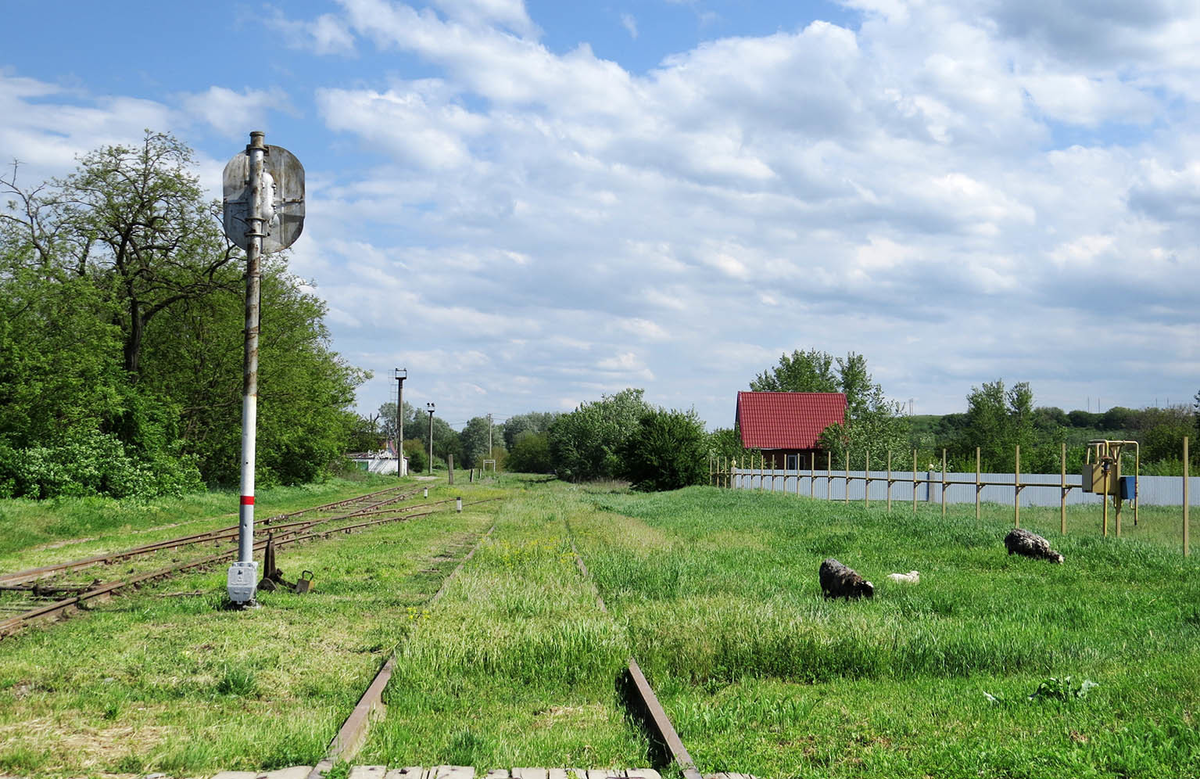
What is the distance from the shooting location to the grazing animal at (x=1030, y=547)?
51.5 ft

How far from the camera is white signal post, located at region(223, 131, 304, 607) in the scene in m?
11.7

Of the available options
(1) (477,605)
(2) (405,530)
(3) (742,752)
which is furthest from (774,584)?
(2) (405,530)

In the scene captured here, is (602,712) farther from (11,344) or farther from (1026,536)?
(11,344)

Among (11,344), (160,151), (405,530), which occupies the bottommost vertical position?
(405,530)

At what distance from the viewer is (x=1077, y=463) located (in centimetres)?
5506

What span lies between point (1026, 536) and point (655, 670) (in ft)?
35.1

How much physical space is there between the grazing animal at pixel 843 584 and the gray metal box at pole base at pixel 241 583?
682cm

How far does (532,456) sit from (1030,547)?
10582 centimetres

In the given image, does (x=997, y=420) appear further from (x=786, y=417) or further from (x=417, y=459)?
(x=417, y=459)

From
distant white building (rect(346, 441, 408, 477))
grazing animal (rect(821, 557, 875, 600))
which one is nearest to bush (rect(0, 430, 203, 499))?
grazing animal (rect(821, 557, 875, 600))

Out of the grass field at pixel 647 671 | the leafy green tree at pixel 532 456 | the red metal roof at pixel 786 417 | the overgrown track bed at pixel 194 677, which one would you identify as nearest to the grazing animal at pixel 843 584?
the grass field at pixel 647 671

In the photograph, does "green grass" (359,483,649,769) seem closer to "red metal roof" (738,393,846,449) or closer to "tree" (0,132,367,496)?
"tree" (0,132,367,496)

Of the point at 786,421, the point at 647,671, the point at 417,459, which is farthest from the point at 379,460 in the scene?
the point at 647,671

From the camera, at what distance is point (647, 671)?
25.2 feet
